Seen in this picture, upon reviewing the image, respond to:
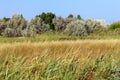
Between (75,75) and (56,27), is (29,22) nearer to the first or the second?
(56,27)

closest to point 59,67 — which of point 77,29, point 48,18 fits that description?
point 77,29

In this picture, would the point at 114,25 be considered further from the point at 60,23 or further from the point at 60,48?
the point at 60,48

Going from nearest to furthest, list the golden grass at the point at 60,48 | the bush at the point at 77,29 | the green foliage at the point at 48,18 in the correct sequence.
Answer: the golden grass at the point at 60,48 → the bush at the point at 77,29 → the green foliage at the point at 48,18

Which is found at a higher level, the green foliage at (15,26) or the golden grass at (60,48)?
the green foliage at (15,26)

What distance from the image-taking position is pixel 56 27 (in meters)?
21.3

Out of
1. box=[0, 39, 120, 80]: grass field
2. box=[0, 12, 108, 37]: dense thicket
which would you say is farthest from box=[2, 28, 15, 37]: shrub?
box=[0, 39, 120, 80]: grass field

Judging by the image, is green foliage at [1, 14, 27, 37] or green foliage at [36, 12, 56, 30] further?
green foliage at [36, 12, 56, 30]

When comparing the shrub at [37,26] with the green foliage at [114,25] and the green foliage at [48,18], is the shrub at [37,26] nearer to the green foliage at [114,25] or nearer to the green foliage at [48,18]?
the green foliage at [48,18]

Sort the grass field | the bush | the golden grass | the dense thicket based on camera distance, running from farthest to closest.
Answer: the bush
the dense thicket
the golden grass
the grass field

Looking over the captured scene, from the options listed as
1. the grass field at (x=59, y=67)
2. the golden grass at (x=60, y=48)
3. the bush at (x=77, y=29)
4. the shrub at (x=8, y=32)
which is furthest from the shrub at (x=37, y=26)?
the grass field at (x=59, y=67)

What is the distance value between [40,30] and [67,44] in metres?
7.07

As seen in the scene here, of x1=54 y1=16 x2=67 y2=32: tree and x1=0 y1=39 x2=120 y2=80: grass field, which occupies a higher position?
x1=54 y1=16 x2=67 y2=32: tree

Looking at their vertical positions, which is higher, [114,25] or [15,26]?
[15,26]

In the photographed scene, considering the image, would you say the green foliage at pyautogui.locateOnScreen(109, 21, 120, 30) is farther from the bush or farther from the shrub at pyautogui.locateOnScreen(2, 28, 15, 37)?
the shrub at pyautogui.locateOnScreen(2, 28, 15, 37)
